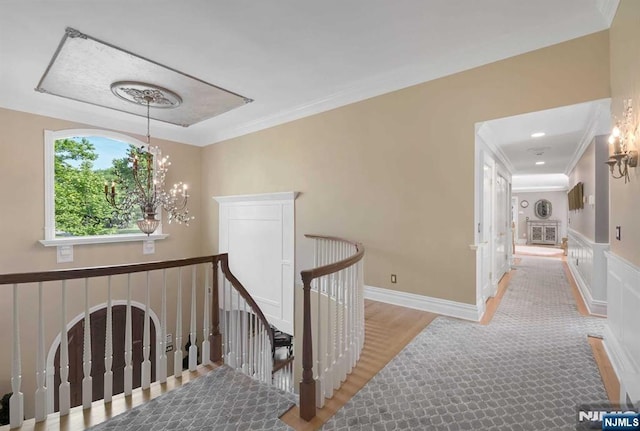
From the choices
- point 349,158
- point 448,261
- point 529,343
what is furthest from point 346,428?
point 349,158

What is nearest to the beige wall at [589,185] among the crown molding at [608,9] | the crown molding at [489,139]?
the crown molding at [489,139]

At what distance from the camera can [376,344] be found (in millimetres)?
3021

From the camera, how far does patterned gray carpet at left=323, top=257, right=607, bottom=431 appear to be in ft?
6.37

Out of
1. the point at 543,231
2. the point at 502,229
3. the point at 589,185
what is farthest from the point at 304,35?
the point at 543,231

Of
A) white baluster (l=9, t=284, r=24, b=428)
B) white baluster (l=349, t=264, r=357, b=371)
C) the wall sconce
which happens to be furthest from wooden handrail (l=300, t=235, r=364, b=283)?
the wall sconce

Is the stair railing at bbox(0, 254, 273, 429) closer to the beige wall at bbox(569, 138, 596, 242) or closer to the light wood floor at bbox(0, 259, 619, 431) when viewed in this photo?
the light wood floor at bbox(0, 259, 619, 431)

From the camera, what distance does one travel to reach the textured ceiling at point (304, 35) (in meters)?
2.76

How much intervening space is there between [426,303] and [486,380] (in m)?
1.57

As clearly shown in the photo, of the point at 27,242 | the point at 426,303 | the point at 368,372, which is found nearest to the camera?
the point at 368,372

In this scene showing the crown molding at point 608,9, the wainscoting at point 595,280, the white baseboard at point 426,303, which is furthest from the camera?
the wainscoting at point 595,280

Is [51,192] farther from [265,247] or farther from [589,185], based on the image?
[589,185]

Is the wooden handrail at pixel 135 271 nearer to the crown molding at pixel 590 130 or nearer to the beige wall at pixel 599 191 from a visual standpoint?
the crown molding at pixel 590 130

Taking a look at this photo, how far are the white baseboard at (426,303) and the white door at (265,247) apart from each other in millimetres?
1714

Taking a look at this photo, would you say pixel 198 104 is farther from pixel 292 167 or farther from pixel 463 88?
pixel 463 88
